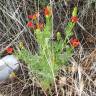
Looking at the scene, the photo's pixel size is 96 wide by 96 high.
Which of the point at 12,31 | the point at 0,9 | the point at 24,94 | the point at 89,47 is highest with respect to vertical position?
the point at 0,9

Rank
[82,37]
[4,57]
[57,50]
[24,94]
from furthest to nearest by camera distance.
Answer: [82,37] < [4,57] < [24,94] < [57,50]

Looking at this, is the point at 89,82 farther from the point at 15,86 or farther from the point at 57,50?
the point at 15,86

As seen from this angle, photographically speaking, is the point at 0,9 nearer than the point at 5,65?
No

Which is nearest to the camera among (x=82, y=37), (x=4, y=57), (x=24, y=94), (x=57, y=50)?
(x=57, y=50)

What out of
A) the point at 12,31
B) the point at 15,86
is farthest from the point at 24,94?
the point at 12,31

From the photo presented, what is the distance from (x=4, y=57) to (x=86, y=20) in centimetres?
62

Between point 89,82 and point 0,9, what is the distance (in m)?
0.84

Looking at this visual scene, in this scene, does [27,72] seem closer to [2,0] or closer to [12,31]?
[12,31]

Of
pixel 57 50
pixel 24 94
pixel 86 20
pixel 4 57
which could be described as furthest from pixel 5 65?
pixel 86 20

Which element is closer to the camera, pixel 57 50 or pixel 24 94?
pixel 57 50

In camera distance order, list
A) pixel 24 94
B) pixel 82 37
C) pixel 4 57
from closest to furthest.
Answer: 1. pixel 24 94
2. pixel 4 57
3. pixel 82 37

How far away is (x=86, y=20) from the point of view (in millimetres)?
2268

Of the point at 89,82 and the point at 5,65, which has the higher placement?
the point at 5,65

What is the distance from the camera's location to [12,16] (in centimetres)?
212
